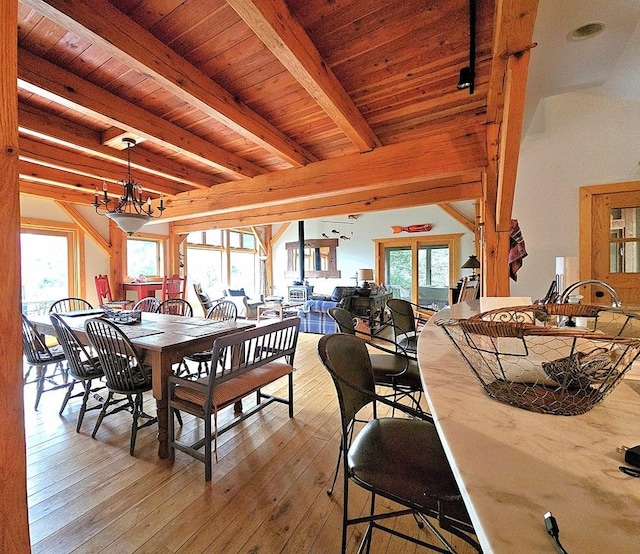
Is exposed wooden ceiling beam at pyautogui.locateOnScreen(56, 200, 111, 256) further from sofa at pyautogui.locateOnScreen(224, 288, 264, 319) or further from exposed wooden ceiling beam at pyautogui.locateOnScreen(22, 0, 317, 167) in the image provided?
exposed wooden ceiling beam at pyautogui.locateOnScreen(22, 0, 317, 167)

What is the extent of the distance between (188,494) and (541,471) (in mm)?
1892

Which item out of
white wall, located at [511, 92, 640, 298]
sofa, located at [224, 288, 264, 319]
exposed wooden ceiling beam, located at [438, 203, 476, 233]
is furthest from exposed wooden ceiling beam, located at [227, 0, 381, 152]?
exposed wooden ceiling beam, located at [438, 203, 476, 233]

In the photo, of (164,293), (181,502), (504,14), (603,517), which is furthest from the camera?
(164,293)

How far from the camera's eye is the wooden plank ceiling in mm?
1505

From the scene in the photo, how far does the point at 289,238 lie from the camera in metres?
11.2

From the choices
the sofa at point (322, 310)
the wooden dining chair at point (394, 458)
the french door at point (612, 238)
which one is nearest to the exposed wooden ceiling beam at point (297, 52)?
the wooden dining chair at point (394, 458)

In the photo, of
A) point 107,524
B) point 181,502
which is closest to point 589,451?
point 181,502

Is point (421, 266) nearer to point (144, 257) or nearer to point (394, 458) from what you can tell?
point (144, 257)

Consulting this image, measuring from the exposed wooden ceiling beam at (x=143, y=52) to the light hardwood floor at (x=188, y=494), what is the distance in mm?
2347

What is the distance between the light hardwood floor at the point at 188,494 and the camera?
1.47 m

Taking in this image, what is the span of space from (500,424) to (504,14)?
1328 mm

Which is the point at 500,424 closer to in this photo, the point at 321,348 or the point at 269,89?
the point at 321,348

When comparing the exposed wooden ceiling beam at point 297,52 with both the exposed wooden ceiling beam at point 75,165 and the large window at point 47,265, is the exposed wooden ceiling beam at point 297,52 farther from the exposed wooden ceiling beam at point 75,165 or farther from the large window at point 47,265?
the large window at point 47,265

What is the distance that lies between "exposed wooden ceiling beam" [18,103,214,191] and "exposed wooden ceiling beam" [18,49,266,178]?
588mm
